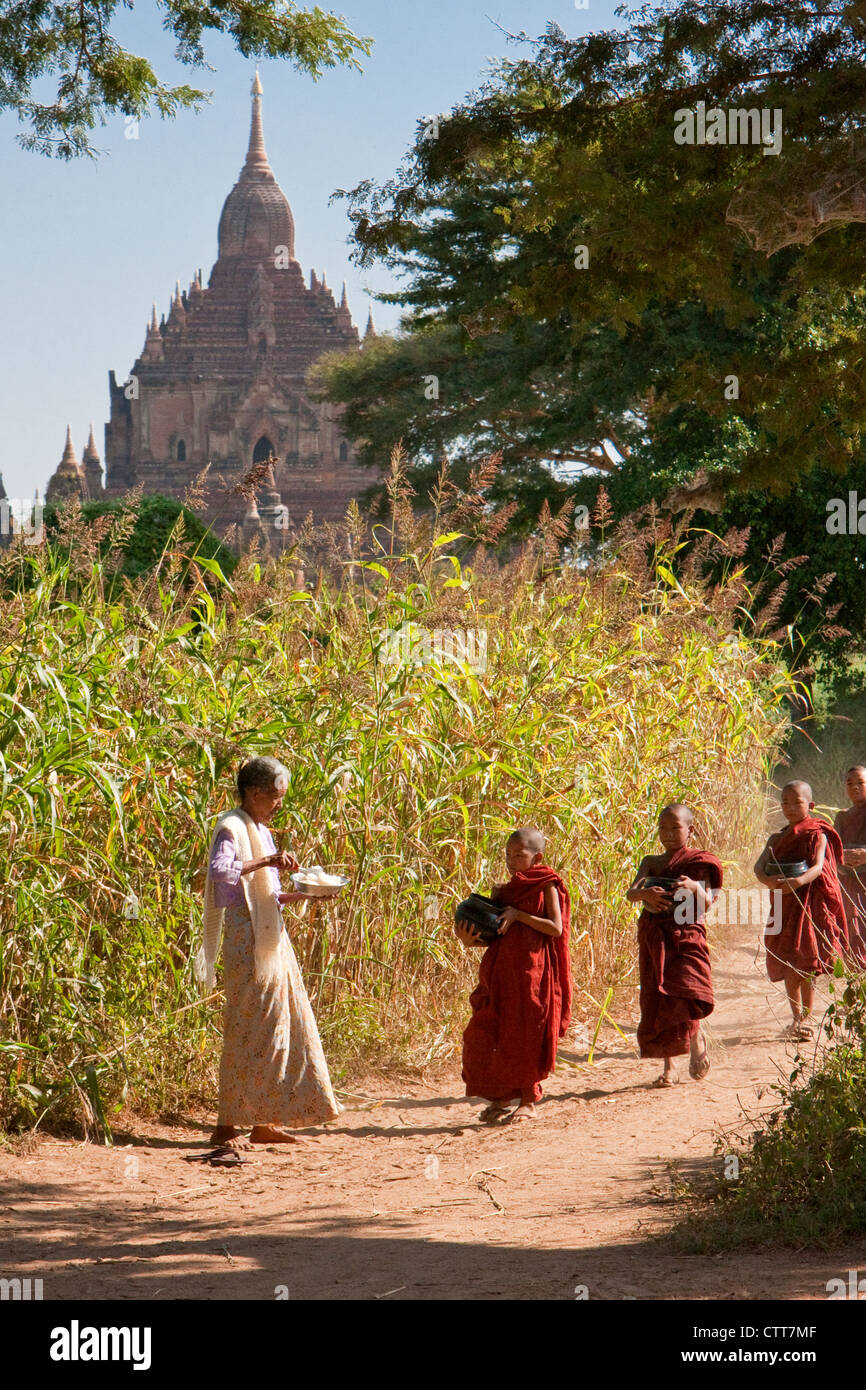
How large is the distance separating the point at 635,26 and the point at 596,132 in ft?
1.26

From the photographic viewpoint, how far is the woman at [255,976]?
4957 millimetres

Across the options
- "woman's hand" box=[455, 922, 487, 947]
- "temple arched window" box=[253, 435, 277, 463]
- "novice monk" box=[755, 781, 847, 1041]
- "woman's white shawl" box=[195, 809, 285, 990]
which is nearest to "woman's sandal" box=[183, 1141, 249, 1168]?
"woman's white shawl" box=[195, 809, 285, 990]

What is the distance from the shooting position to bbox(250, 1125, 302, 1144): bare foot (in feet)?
17.2

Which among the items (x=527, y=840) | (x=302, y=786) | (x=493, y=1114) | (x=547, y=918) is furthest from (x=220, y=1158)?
(x=527, y=840)

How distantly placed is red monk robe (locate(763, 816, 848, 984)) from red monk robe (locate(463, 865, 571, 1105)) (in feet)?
5.35

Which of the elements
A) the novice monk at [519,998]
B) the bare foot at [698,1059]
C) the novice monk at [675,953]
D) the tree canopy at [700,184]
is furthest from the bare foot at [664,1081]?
the tree canopy at [700,184]

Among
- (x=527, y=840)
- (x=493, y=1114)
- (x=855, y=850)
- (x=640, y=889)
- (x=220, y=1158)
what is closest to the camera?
(x=220, y=1158)

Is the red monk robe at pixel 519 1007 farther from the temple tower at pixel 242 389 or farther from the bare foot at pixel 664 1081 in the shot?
the temple tower at pixel 242 389

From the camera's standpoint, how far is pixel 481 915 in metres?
5.50

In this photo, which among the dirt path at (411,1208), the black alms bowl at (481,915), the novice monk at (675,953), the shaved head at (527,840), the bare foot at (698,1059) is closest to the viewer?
the dirt path at (411,1208)

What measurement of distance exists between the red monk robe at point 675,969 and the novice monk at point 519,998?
534 millimetres

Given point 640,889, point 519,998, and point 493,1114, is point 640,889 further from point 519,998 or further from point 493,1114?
point 493,1114

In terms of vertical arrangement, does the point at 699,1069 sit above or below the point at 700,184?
below

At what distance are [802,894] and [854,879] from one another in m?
0.75
